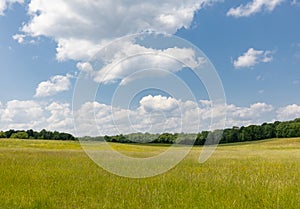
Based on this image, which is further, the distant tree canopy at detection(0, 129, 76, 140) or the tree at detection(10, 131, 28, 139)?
the tree at detection(10, 131, 28, 139)

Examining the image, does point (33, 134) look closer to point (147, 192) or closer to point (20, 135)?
point (20, 135)

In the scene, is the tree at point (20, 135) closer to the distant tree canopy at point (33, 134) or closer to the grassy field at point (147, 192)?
the distant tree canopy at point (33, 134)

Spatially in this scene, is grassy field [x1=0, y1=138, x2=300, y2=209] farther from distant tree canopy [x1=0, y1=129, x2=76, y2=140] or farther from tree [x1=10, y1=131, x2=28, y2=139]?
tree [x1=10, y1=131, x2=28, y2=139]

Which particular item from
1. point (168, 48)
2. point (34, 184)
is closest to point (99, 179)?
point (34, 184)

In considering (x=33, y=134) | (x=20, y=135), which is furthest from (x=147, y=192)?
(x=33, y=134)

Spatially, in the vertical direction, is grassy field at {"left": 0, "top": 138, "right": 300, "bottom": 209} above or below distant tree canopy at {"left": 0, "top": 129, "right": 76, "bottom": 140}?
below

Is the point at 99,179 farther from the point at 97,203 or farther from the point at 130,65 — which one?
the point at 130,65

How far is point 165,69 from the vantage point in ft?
34.9

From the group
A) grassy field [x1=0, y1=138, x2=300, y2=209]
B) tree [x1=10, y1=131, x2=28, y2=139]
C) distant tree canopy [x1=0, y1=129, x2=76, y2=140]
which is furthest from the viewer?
tree [x1=10, y1=131, x2=28, y2=139]

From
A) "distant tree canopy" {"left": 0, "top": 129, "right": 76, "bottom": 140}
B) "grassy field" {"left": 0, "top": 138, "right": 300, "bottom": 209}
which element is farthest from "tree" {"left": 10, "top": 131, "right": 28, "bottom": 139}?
"grassy field" {"left": 0, "top": 138, "right": 300, "bottom": 209}

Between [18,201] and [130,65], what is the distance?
17.9 ft

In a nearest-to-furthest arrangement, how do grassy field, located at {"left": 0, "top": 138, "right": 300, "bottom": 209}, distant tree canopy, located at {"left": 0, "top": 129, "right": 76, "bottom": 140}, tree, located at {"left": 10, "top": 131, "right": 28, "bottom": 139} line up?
1. grassy field, located at {"left": 0, "top": 138, "right": 300, "bottom": 209}
2. distant tree canopy, located at {"left": 0, "top": 129, "right": 76, "bottom": 140}
3. tree, located at {"left": 10, "top": 131, "right": 28, "bottom": 139}

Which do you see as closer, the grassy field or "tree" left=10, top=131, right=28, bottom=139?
the grassy field

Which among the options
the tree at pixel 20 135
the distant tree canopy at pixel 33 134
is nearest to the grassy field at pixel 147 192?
the distant tree canopy at pixel 33 134
